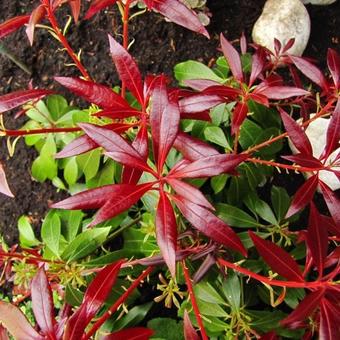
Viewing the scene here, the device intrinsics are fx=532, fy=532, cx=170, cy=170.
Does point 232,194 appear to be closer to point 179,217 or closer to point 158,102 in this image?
point 179,217

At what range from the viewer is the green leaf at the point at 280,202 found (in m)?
1.41

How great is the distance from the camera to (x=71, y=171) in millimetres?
1527

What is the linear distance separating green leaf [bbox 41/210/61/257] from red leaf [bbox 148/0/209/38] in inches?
24.7

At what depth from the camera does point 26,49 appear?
179 cm

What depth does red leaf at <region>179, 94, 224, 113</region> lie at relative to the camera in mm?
1097

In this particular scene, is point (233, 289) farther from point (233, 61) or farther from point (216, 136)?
point (233, 61)

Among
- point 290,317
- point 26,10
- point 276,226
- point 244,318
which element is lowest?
point 244,318

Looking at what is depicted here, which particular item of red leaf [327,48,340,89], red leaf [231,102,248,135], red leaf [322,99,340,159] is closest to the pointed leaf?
red leaf [322,99,340,159]

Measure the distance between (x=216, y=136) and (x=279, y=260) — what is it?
45cm

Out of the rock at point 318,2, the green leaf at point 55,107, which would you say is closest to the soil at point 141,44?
the rock at point 318,2

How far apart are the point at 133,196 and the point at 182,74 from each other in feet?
2.33

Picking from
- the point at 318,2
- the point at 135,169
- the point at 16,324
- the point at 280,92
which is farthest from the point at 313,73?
the point at 16,324

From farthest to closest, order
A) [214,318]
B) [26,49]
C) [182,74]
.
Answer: [26,49] < [182,74] < [214,318]

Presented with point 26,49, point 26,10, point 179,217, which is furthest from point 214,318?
point 26,10
